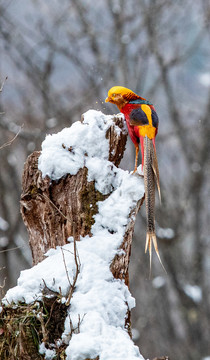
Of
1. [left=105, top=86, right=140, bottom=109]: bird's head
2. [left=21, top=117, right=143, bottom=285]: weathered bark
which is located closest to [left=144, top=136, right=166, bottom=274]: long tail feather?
[left=21, top=117, right=143, bottom=285]: weathered bark

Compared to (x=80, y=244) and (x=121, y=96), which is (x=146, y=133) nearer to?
(x=121, y=96)

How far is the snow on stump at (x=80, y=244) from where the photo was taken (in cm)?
318

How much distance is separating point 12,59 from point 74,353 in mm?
10038

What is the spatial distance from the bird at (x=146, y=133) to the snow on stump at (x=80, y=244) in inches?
3.8

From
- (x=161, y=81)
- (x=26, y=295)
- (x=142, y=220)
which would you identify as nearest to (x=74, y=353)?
(x=26, y=295)

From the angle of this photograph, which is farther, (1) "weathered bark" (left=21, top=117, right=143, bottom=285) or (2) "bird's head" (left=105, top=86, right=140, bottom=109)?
(2) "bird's head" (left=105, top=86, right=140, bottom=109)

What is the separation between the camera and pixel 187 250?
11.0 m

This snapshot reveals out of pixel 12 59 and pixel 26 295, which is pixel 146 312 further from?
pixel 26 295

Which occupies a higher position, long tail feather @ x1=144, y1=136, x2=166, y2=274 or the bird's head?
the bird's head

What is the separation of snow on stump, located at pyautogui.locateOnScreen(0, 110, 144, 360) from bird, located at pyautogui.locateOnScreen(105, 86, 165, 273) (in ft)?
0.32

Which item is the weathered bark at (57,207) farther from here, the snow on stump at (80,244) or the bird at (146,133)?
the bird at (146,133)

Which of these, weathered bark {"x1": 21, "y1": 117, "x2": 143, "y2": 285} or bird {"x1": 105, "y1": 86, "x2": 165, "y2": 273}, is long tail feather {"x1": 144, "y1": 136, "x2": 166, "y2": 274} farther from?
weathered bark {"x1": 21, "y1": 117, "x2": 143, "y2": 285}

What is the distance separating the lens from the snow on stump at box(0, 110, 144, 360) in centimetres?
318

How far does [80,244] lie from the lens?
3656 mm
